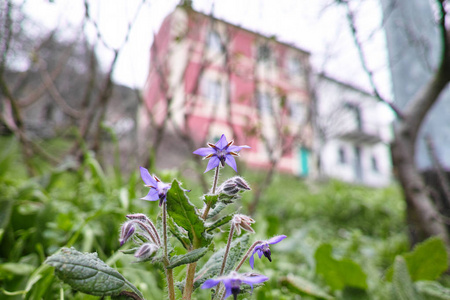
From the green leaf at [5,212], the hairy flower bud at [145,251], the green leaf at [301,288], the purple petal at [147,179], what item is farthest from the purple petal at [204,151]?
the green leaf at [5,212]

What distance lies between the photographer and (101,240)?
1536 millimetres

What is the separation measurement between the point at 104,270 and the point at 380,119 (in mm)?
27607

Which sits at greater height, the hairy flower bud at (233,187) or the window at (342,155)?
the window at (342,155)

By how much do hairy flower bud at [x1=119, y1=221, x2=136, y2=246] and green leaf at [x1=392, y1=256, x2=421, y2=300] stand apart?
109 centimetres

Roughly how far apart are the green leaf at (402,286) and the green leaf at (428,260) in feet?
0.93

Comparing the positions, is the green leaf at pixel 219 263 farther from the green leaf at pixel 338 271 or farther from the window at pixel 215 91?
the window at pixel 215 91

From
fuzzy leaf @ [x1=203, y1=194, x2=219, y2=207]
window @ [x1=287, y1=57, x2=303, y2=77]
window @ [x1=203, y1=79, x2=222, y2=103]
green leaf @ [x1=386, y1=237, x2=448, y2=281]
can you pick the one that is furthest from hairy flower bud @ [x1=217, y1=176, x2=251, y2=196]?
window @ [x1=287, y1=57, x2=303, y2=77]

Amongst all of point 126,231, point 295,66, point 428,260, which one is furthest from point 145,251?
point 295,66

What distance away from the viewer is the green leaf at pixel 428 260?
1.41m

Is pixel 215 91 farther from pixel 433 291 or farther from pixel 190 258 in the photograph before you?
pixel 190 258

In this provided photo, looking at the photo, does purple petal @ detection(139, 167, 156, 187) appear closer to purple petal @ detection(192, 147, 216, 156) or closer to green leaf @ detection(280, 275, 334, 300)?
purple petal @ detection(192, 147, 216, 156)

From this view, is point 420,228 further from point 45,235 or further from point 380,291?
point 45,235

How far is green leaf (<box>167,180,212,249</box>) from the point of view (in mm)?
644

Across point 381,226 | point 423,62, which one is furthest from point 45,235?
point 381,226
